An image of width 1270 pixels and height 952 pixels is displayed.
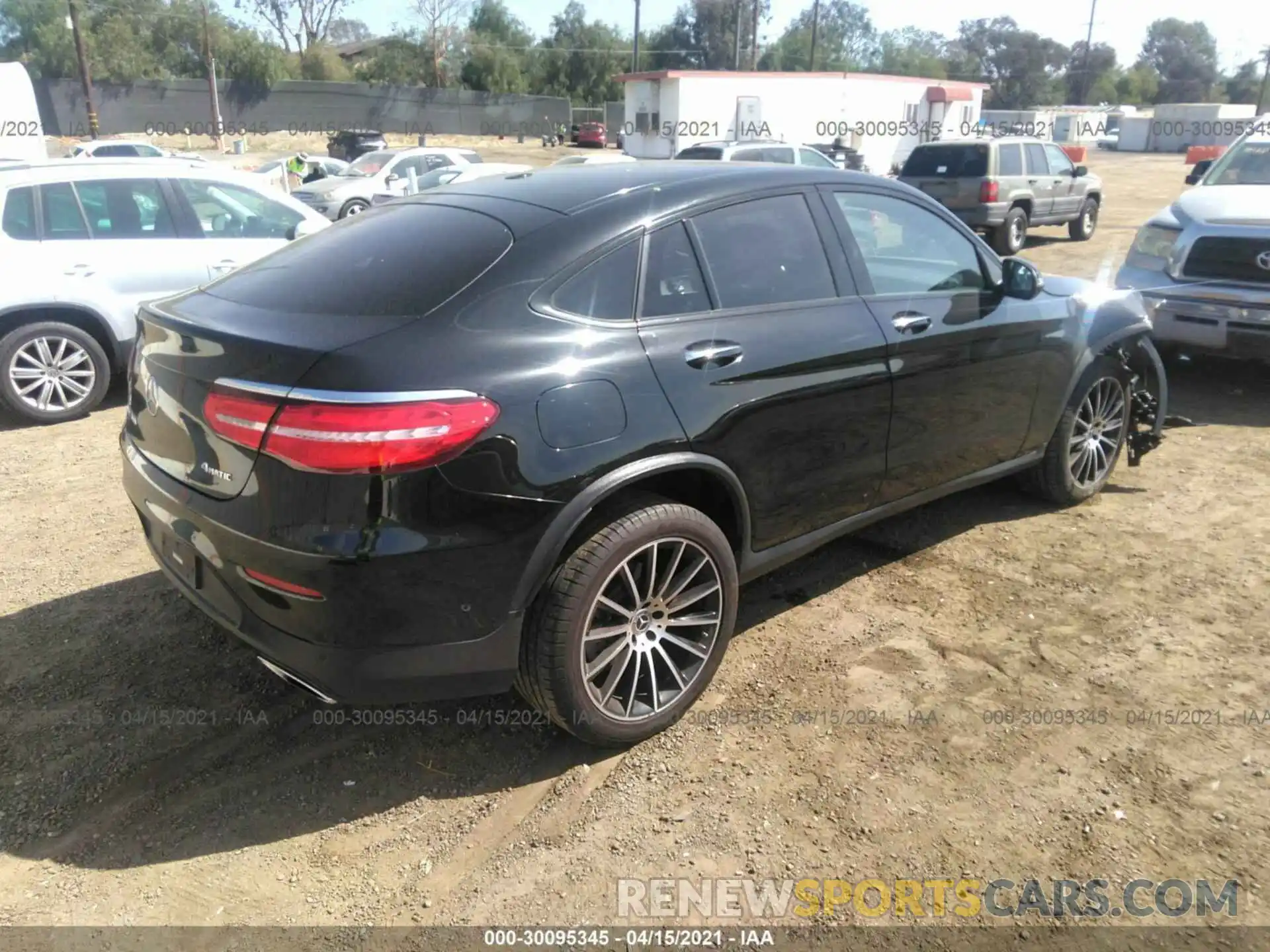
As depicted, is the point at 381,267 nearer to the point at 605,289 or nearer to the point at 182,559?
the point at 605,289

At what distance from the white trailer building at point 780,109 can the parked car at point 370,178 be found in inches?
566

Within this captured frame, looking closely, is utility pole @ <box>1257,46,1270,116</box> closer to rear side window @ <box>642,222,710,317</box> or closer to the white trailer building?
the white trailer building

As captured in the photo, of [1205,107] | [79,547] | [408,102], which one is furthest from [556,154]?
[79,547]

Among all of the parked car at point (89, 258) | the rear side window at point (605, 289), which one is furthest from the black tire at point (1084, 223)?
the rear side window at point (605, 289)

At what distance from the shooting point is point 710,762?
3.11 m

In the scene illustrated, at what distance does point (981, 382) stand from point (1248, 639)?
141 centimetres

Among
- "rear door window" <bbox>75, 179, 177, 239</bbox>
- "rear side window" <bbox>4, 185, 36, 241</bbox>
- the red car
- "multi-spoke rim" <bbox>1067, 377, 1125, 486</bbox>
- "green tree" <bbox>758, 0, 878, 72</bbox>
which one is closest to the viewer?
"multi-spoke rim" <bbox>1067, 377, 1125, 486</bbox>

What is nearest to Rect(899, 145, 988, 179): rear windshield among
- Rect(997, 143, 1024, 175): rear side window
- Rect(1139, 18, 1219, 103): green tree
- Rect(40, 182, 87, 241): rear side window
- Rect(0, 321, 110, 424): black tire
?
Rect(997, 143, 1024, 175): rear side window

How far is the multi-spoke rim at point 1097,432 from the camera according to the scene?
4918 millimetres

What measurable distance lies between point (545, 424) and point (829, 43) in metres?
113

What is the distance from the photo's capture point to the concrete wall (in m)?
51.8

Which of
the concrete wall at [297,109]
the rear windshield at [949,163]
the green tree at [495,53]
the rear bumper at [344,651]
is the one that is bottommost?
the rear bumper at [344,651]

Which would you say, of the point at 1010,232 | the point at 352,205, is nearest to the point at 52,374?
the point at 352,205

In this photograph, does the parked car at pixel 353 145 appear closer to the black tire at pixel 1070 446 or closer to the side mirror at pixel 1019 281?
the black tire at pixel 1070 446
